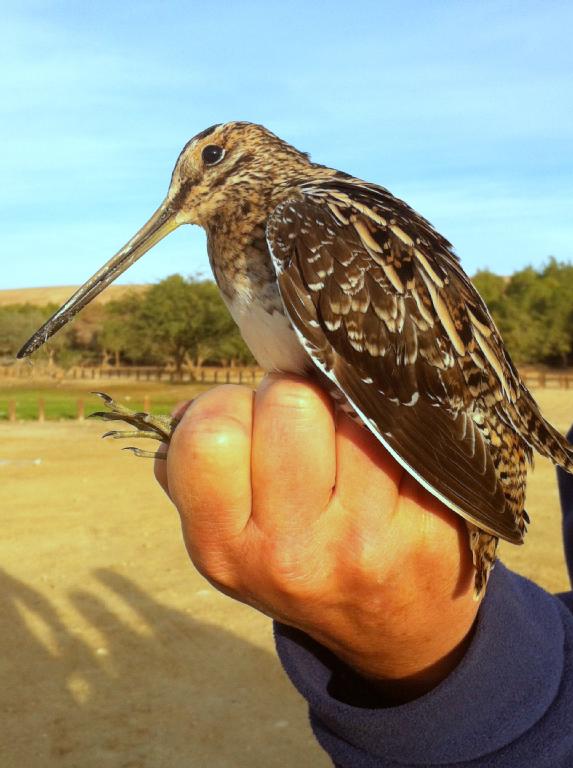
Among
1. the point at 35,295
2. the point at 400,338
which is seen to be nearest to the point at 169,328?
the point at 400,338

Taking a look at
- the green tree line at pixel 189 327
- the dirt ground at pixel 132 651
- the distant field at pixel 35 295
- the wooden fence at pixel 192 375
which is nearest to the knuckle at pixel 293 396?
the dirt ground at pixel 132 651

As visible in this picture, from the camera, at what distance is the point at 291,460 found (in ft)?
7.29

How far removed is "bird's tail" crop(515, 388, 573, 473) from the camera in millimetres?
2840

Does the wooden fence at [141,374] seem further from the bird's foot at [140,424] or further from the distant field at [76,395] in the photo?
the bird's foot at [140,424]

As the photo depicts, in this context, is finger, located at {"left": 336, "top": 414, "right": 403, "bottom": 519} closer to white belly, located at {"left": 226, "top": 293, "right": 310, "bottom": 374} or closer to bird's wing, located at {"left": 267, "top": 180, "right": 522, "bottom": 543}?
bird's wing, located at {"left": 267, "top": 180, "right": 522, "bottom": 543}

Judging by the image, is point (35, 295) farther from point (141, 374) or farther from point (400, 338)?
point (400, 338)

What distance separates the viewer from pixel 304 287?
262 cm

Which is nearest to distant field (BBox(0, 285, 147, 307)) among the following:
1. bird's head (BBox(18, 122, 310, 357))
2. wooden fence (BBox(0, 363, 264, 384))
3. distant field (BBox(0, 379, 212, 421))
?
wooden fence (BBox(0, 363, 264, 384))

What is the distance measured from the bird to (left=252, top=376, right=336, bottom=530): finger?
0.68 ft

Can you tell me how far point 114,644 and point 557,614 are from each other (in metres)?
9.10

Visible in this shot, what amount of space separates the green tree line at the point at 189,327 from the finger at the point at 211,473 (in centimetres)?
4661

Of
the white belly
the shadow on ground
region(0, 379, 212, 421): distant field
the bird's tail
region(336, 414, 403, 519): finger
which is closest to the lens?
region(336, 414, 403, 519): finger

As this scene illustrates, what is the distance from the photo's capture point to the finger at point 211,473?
2.19m

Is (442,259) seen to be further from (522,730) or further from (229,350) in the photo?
Answer: (229,350)
